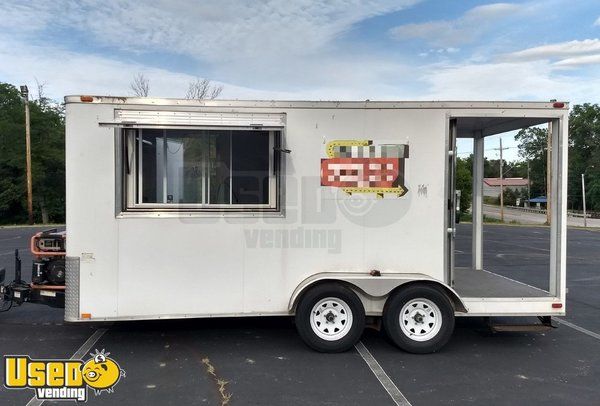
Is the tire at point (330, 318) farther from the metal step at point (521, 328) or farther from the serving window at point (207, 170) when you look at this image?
the metal step at point (521, 328)

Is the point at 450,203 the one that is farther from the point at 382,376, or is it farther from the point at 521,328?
the point at 382,376

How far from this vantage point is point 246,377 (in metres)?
4.52

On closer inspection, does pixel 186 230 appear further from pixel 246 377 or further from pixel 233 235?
pixel 246 377

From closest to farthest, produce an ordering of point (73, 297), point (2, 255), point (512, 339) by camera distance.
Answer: point (73, 297) → point (512, 339) → point (2, 255)

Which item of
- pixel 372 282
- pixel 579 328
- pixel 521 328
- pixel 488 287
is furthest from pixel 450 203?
pixel 579 328

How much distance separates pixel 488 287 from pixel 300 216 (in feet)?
9.17

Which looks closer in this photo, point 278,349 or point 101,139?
point 101,139

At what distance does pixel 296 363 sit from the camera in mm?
4871

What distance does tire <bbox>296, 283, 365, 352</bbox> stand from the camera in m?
5.03

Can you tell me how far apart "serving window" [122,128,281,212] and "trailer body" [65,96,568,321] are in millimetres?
12

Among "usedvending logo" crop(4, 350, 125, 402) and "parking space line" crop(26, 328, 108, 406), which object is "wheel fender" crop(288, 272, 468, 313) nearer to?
"usedvending logo" crop(4, 350, 125, 402)

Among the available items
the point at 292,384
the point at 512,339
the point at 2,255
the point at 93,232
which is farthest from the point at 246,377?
the point at 2,255

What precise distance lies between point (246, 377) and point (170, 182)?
2274 mm

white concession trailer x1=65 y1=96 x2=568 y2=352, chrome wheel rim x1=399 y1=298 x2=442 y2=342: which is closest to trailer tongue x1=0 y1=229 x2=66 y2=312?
white concession trailer x1=65 y1=96 x2=568 y2=352
